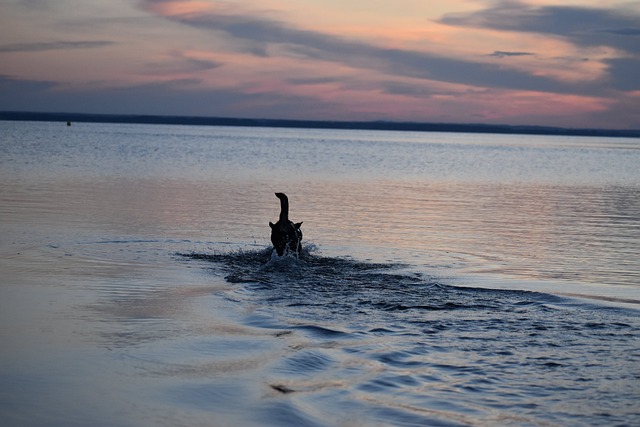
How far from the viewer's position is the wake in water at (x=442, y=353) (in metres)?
7.14

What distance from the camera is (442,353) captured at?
8.88 meters

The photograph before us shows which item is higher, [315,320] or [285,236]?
[285,236]

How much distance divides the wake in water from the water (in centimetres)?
3

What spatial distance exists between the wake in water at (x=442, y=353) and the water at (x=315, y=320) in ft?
0.10

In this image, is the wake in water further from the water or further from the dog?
the dog

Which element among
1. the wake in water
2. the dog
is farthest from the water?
the dog

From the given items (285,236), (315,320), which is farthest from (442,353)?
(285,236)

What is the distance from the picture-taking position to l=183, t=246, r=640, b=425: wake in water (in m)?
7.14

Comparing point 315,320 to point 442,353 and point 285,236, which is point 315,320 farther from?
point 285,236

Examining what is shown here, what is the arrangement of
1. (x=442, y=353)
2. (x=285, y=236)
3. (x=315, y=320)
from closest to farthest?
1. (x=442, y=353)
2. (x=315, y=320)
3. (x=285, y=236)

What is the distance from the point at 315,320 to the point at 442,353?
2.17 m

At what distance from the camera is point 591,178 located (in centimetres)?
4925

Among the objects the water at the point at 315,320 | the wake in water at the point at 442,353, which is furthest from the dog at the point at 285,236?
the wake in water at the point at 442,353

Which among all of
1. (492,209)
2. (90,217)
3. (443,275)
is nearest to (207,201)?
(90,217)
